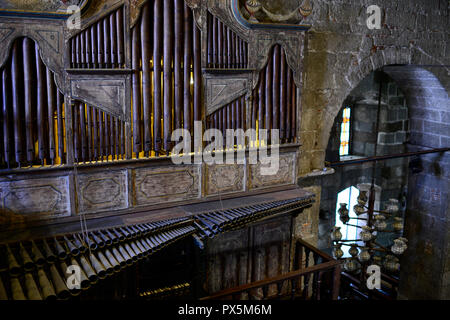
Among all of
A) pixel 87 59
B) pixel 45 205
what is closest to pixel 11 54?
pixel 87 59

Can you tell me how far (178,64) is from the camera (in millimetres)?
5172

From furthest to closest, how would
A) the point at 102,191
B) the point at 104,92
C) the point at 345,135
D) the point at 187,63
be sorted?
the point at 345,135
the point at 187,63
the point at 102,191
the point at 104,92

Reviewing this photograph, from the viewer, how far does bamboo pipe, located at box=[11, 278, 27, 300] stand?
347 centimetres

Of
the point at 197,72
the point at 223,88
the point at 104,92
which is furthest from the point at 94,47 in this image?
the point at 223,88

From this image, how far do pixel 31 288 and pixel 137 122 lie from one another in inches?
85.3

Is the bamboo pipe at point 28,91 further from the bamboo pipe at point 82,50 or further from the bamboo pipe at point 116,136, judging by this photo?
the bamboo pipe at point 116,136

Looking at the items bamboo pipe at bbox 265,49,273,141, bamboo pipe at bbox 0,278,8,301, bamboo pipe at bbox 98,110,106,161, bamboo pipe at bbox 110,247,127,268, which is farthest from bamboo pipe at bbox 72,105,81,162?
bamboo pipe at bbox 265,49,273,141

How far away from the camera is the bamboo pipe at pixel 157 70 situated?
16.3 feet

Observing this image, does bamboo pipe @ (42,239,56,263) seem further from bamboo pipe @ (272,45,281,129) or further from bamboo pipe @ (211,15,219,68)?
bamboo pipe @ (272,45,281,129)

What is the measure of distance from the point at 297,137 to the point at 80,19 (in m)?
3.42

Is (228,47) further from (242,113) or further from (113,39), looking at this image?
(113,39)

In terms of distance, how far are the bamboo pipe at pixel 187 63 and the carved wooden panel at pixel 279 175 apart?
1255mm

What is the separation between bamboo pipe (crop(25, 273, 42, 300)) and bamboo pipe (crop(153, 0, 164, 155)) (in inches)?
81.0

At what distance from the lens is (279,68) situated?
600 centimetres
